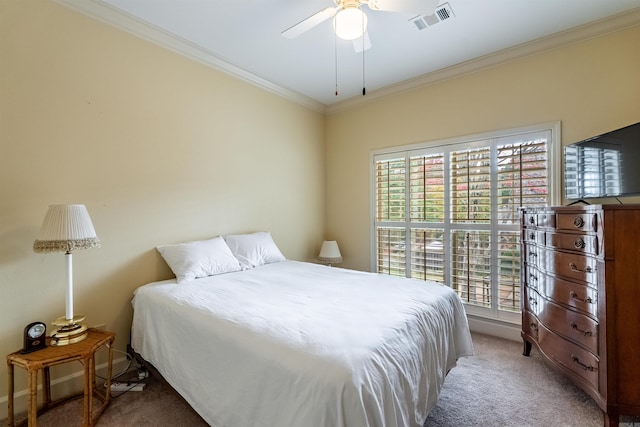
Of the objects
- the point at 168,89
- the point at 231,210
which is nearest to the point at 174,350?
the point at 231,210

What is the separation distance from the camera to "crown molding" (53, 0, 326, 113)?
210cm

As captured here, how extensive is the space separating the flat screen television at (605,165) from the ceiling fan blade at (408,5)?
4.86ft

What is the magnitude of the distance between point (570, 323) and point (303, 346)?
1849 millimetres

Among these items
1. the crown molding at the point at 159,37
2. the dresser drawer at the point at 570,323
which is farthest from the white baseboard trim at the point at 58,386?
the dresser drawer at the point at 570,323

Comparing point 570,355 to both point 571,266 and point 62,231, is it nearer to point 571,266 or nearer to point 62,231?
point 571,266

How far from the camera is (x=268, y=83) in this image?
3381 mm

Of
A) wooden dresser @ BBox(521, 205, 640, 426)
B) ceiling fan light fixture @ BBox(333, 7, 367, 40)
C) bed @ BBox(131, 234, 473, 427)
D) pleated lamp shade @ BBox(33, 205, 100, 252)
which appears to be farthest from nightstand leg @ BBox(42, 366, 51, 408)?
wooden dresser @ BBox(521, 205, 640, 426)

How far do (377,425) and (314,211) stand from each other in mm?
3163

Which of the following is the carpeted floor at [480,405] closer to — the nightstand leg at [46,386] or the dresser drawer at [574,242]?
the nightstand leg at [46,386]

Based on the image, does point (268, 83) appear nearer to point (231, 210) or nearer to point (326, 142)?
point (326, 142)

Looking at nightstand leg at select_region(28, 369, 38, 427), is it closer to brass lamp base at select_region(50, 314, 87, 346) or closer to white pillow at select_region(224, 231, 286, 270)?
brass lamp base at select_region(50, 314, 87, 346)

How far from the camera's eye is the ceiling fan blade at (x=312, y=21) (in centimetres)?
178

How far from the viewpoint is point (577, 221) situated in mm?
1795

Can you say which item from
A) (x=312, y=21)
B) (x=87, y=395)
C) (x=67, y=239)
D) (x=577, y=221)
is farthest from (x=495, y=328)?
(x=67, y=239)
